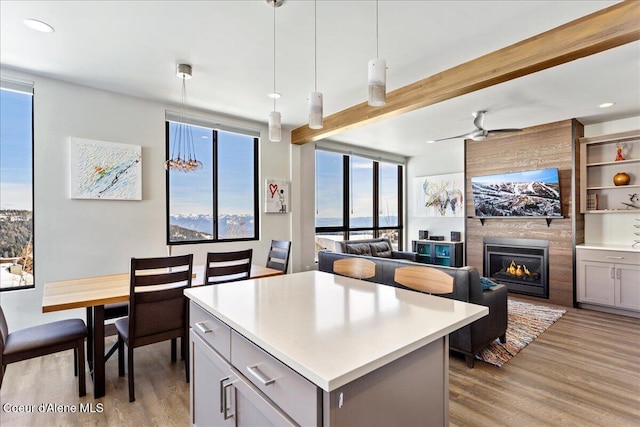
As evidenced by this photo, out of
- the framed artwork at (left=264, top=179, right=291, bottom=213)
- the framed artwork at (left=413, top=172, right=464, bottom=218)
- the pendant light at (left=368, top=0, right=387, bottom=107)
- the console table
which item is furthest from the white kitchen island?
the framed artwork at (left=413, top=172, right=464, bottom=218)

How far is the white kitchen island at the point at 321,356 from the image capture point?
915 mm

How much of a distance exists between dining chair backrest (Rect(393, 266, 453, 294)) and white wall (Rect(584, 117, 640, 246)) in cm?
458

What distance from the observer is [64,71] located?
3.12m

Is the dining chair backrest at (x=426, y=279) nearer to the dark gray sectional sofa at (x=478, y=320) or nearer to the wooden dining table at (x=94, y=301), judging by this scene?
the dark gray sectional sofa at (x=478, y=320)

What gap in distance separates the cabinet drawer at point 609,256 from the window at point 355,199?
3665 millimetres

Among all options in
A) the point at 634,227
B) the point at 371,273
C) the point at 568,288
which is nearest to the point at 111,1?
the point at 371,273

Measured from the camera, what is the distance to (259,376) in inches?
42.5

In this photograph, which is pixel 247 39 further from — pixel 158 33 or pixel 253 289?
pixel 253 289

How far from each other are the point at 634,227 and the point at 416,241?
3.52m

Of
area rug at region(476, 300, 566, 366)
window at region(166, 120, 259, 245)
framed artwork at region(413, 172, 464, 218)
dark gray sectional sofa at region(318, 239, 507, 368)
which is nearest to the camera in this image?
dark gray sectional sofa at region(318, 239, 507, 368)

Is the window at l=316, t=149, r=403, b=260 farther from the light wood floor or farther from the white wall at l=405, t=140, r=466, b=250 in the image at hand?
the light wood floor

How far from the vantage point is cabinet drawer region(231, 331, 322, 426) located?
2.93 feet

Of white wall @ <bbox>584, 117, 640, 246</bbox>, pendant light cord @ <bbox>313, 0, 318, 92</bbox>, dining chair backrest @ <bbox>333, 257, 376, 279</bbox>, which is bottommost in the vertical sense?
dining chair backrest @ <bbox>333, 257, 376, 279</bbox>

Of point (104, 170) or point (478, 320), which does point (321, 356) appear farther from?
point (104, 170)
